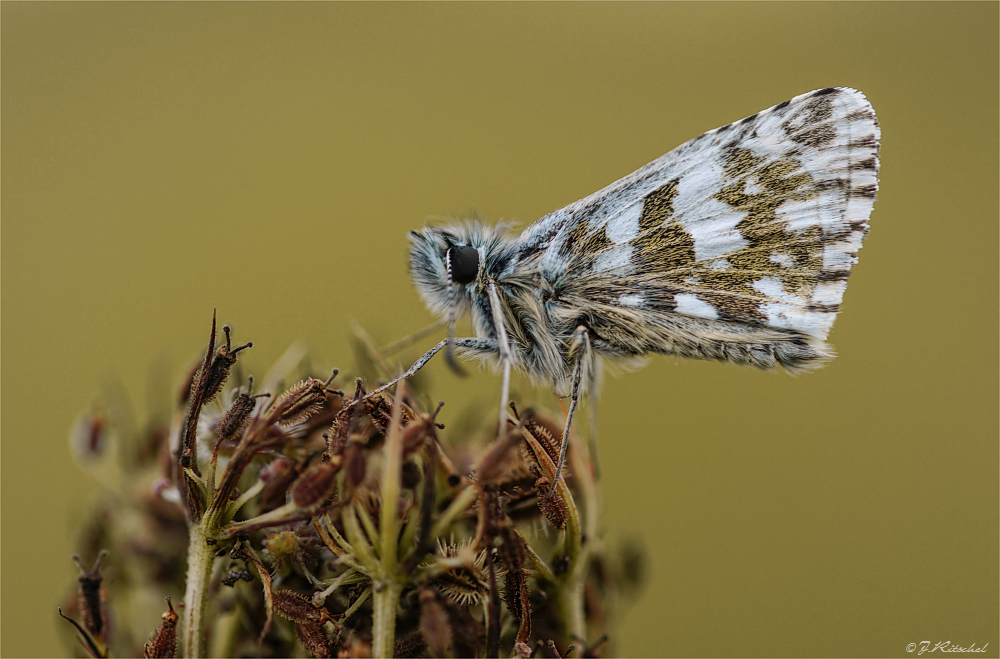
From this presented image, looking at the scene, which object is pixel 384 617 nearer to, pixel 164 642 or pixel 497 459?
pixel 497 459

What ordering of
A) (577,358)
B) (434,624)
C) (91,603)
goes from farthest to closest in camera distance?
(577,358), (91,603), (434,624)

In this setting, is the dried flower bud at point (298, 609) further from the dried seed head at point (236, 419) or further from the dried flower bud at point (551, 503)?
the dried flower bud at point (551, 503)

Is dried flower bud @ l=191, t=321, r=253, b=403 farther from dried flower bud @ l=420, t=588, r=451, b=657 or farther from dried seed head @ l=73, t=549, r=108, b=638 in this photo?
dried flower bud @ l=420, t=588, r=451, b=657

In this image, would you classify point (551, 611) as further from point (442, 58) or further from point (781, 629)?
point (442, 58)

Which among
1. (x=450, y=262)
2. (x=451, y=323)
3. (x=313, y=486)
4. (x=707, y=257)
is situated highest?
(x=450, y=262)

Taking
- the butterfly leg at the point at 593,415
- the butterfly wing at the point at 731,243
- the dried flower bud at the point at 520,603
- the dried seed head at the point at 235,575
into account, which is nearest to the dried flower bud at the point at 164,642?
the dried seed head at the point at 235,575

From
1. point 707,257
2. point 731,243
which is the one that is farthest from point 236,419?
point 731,243

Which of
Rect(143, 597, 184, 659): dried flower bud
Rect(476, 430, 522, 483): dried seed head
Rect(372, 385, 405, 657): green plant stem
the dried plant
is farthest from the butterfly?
Rect(143, 597, 184, 659): dried flower bud
